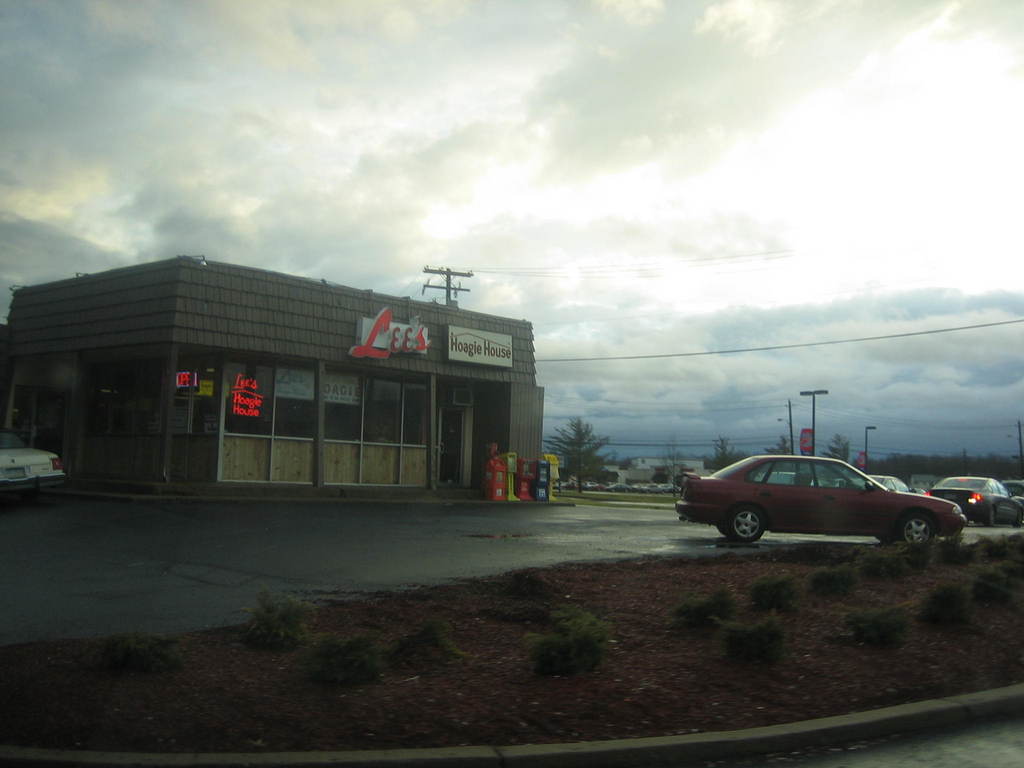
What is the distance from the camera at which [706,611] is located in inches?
261

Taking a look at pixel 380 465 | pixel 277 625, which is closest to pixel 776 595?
pixel 277 625

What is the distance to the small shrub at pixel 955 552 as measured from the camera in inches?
394

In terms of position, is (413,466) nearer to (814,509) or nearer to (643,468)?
(814,509)

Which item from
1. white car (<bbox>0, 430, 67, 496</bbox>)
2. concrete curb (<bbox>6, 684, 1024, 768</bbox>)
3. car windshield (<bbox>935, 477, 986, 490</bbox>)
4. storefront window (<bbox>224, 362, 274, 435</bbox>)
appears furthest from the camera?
car windshield (<bbox>935, 477, 986, 490</bbox>)

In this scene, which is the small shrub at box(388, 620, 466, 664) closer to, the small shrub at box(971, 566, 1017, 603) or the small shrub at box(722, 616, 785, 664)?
the small shrub at box(722, 616, 785, 664)

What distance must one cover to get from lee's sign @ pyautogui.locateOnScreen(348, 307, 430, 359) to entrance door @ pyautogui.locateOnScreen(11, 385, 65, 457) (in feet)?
26.3

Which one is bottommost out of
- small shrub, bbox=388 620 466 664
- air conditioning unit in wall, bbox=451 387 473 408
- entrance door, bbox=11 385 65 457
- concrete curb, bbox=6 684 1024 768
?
concrete curb, bbox=6 684 1024 768

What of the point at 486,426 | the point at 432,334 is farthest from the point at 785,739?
the point at 486,426

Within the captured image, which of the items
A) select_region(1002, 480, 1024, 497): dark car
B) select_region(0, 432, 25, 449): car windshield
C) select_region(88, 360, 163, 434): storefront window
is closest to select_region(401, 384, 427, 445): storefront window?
select_region(88, 360, 163, 434): storefront window

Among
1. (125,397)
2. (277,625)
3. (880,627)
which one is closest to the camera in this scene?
(277,625)

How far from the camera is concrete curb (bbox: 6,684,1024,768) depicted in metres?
4.19

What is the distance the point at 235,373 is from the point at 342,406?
3086 mm

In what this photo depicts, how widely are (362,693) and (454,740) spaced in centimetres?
78

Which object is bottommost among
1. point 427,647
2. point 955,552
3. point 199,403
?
point 427,647
